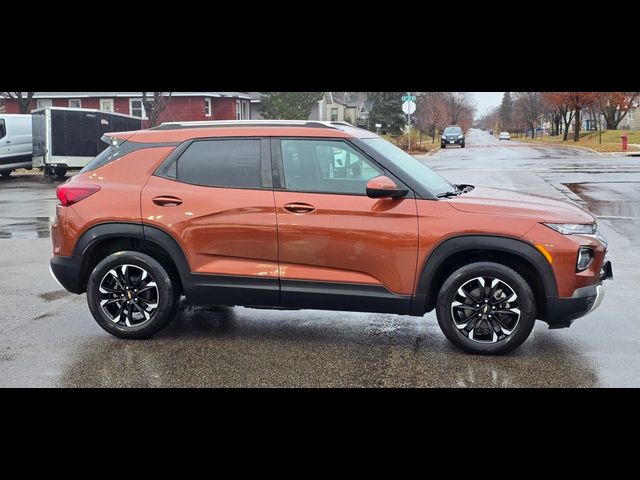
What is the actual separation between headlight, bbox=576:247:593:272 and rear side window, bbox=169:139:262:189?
2588 millimetres

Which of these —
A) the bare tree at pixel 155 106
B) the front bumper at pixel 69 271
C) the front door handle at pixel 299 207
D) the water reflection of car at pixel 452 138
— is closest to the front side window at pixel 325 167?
the front door handle at pixel 299 207

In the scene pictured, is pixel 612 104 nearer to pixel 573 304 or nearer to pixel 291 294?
pixel 573 304

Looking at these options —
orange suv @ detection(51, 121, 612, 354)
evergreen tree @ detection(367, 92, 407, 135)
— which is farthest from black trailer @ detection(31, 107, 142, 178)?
evergreen tree @ detection(367, 92, 407, 135)

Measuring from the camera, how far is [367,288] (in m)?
5.53

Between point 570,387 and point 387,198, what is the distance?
6.34 ft

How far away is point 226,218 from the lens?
5.68 metres

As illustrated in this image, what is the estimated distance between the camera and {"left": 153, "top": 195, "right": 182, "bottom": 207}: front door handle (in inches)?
227

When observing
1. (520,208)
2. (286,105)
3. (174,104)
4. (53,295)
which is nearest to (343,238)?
(520,208)

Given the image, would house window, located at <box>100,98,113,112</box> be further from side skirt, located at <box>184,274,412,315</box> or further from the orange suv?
side skirt, located at <box>184,274,412,315</box>

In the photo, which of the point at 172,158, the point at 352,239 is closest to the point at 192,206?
the point at 172,158

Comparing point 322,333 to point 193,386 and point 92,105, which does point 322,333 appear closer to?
point 193,386

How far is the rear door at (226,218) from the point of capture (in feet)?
18.6

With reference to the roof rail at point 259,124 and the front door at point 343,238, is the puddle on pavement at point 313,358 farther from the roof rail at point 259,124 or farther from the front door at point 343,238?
the roof rail at point 259,124

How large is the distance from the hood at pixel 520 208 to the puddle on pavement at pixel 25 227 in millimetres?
8560
